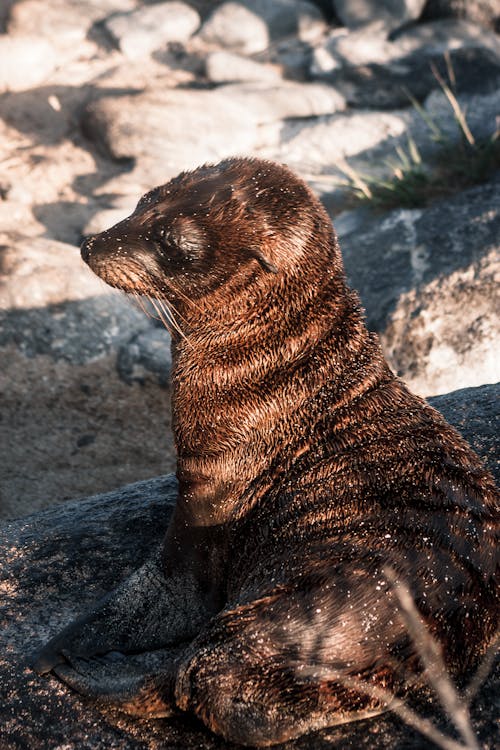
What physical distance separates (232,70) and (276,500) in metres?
10.7

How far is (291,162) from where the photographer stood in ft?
36.5

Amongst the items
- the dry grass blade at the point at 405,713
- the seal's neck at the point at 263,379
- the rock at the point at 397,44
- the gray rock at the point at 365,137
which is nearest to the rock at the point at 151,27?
the rock at the point at 397,44

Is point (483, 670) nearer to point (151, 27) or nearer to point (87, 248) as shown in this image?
point (87, 248)

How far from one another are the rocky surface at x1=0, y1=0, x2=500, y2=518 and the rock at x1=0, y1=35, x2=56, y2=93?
29 millimetres

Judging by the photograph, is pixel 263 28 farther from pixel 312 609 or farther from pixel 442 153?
pixel 312 609

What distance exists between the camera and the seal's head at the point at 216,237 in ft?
10.7

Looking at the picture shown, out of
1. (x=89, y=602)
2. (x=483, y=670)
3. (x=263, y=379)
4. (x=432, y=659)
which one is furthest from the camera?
(x=89, y=602)

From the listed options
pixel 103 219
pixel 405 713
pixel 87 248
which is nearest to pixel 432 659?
pixel 405 713

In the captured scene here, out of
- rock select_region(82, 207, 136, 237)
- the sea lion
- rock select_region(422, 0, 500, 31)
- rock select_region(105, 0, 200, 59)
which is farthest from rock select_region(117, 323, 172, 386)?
rock select_region(422, 0, 500, 31)

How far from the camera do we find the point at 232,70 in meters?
12.9

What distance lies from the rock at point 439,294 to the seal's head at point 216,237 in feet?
12.4

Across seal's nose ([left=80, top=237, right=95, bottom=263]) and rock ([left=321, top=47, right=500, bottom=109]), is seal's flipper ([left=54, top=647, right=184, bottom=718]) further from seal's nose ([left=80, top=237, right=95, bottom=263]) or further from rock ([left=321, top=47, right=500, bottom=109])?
rock ([left=321, top=47, right=500, bottom=109])

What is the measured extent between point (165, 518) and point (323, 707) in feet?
5.46

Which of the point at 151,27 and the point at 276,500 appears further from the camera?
the point at 151,27
